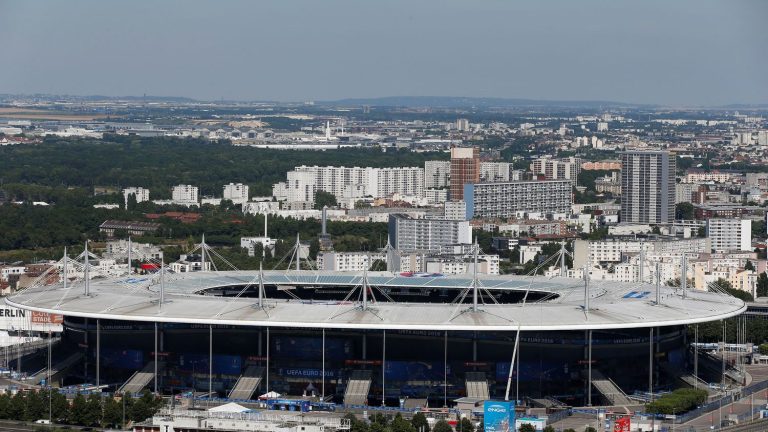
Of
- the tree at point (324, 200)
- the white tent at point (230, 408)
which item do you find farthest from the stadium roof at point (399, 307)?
the tree at point (324, 200)

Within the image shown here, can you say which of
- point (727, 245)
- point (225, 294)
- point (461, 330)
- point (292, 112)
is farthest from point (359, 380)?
point (292, 112)

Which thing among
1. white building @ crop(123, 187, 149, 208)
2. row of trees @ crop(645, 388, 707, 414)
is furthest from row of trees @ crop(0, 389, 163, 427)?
white building @ crop(123, 187, 149, 208)

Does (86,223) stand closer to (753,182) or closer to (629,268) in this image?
(629,268)

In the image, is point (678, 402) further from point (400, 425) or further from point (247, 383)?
point (247, 383)

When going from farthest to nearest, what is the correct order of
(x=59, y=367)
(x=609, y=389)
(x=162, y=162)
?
(x=162, y=162) < (x=59, y=367) < (x=609, y=389)

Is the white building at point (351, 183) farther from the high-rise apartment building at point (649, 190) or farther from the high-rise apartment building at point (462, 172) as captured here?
the high-rise apartment building at point (649, 190)

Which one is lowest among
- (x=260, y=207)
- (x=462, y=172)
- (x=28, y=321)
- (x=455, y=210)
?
(x=260, y=207)

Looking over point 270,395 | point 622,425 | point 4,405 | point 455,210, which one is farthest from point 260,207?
point 622,425
